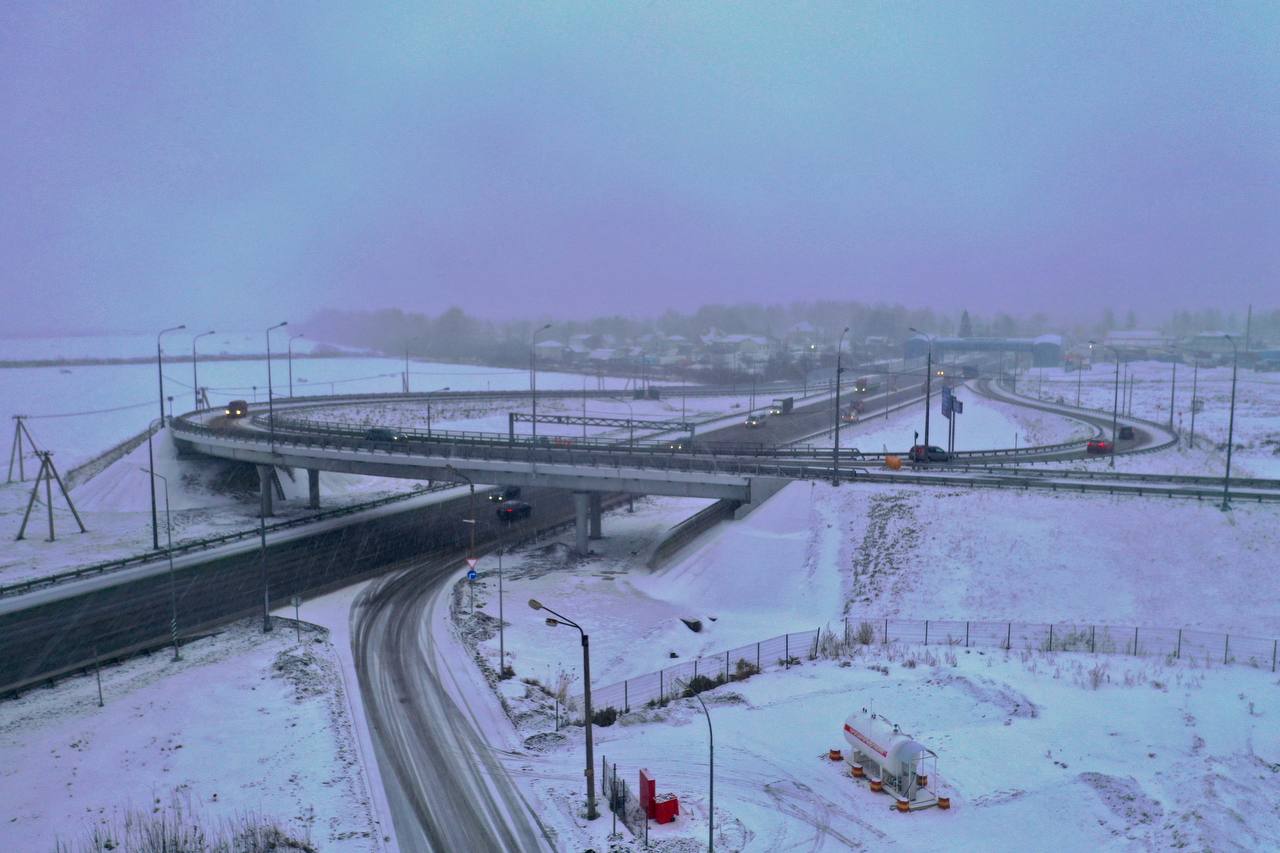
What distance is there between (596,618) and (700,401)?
8109cm

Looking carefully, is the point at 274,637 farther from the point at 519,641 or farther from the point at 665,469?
the point at 665,469

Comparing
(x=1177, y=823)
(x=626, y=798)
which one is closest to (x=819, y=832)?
(x=626, y=798)

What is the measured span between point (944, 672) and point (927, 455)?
27.0m

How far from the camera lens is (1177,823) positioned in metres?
18.1

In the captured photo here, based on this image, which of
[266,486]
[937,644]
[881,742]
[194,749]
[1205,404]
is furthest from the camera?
[1205,404]

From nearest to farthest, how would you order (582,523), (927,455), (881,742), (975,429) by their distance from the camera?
(881,742) < (582,523) < (927,455) < (975,429)

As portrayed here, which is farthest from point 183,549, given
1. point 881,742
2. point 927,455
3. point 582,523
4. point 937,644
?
point 927,455

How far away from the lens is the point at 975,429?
8338 centimetres

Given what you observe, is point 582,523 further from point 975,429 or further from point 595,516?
point 975,429

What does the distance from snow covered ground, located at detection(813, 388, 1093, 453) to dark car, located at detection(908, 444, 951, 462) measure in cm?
1307

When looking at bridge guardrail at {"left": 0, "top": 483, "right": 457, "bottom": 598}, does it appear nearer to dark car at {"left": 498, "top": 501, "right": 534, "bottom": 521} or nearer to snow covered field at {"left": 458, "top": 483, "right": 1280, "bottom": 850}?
dark car at {"left": 498, "top": 501, "right": 534, "bottom": 521}

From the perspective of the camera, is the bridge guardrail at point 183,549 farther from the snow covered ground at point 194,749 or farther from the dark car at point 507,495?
the snow covered ground at point 194,749

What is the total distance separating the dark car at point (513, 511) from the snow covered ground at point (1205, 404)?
37.9 meters

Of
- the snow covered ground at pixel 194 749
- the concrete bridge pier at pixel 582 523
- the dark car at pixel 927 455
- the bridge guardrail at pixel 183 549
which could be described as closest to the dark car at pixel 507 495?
the bridge guardrail at pixel 183 549
